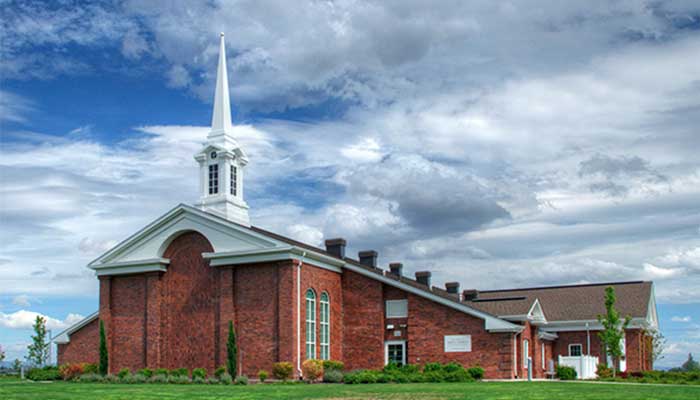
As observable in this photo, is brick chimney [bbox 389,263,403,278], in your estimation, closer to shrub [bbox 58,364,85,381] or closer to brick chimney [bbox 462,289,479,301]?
brick chimney [bbox 462,289,479,301]

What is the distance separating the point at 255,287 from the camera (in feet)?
121

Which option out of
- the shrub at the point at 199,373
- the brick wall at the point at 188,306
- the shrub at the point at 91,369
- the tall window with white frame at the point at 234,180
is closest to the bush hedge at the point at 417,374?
the shrub at the point at 199,373

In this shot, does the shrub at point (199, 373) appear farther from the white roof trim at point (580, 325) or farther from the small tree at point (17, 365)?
the white roof trim at point (580, 325)

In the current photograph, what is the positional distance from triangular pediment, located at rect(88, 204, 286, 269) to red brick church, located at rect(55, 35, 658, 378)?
6 cm

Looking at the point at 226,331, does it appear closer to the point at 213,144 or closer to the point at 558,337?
the point at 213,144

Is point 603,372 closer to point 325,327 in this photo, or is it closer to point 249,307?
point 325,327

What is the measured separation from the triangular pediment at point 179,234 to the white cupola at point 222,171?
2680mm

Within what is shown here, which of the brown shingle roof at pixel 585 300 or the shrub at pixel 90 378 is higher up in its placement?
the brown shingle roof at pixel 585 300

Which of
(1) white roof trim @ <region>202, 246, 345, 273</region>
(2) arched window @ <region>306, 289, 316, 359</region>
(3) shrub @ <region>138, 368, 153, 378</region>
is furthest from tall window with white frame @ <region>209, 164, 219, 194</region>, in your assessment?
(3) shrub @ <region>138, 368, 153, 378</region>

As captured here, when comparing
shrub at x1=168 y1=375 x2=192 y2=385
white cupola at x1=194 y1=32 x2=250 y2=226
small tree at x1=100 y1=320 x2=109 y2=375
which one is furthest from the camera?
white cupola at x1=194 y1=32 x2=250 y2=226

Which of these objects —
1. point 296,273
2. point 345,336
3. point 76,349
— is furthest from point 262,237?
point 76,349

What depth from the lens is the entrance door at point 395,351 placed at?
38938mm

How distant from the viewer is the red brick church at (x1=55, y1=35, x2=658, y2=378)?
119 ft

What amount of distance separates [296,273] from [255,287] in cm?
226
